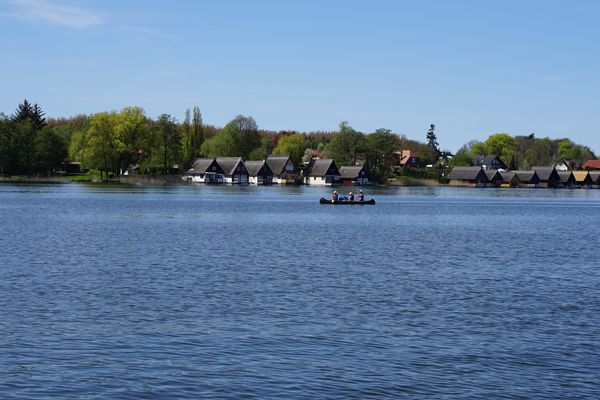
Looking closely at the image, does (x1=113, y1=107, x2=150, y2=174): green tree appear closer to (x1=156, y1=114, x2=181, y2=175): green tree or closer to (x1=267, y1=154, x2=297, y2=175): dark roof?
(x1=156, y1=114, x2=181, y2=175): green tree

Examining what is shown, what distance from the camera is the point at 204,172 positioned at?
185m

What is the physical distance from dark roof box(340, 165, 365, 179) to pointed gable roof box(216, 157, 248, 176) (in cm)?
2363

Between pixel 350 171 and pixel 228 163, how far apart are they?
91.4 feet

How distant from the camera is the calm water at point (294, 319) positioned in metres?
17.5

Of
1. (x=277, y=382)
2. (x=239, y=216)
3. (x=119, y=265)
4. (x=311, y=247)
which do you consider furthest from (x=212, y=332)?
(x=239, y=216)

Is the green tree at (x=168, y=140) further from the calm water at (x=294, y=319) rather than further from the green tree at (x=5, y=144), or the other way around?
the calm water at (x=294, y=319)

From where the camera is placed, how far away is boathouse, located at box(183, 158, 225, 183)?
184 meters

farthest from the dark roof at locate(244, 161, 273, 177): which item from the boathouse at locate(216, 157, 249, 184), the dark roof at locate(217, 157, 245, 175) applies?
the dark roof at locate(217, 157, 245, 175)

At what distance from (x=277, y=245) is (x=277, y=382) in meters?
31.0

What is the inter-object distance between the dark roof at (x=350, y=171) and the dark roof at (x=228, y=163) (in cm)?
2363

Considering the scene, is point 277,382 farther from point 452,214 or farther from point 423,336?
point 452,214

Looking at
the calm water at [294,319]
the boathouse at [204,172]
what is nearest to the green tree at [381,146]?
the boathouse at [204,172]

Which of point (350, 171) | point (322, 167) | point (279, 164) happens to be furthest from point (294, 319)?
point (279, 164)

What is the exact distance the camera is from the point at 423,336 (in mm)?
22094
